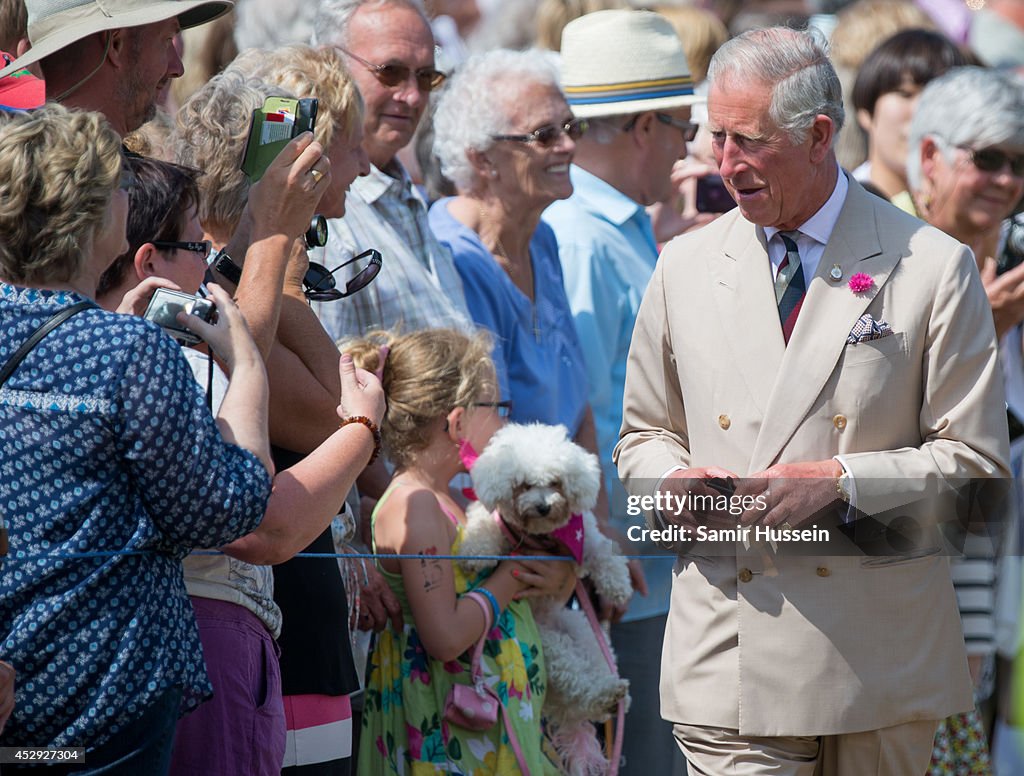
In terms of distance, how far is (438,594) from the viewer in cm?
412

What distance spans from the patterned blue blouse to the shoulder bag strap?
1cm

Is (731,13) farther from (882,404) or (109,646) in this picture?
(109,646)

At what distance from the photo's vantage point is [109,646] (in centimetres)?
271

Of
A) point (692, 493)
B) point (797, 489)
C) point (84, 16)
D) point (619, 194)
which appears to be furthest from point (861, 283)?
point (619, 194)

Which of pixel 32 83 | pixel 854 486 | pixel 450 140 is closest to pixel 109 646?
pixel 32 83

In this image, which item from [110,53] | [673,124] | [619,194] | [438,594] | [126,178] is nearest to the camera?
[126,178]

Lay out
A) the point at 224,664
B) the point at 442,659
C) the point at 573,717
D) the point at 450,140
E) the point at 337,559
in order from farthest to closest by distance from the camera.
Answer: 1. the point at 450,140
2. the point at 573,717
3. the point at 442,659
4. the point at 337,559
5. the point at 224,664

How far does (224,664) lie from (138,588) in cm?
53

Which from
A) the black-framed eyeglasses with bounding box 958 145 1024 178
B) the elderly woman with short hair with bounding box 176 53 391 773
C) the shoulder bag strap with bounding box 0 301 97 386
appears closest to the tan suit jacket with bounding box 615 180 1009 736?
the elderly woman with short hair with bounding box 176 53 391 773

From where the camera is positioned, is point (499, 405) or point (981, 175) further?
point (981, 175)

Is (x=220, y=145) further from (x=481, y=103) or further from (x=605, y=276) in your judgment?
(x=605, y=276)

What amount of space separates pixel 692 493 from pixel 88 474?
55.6 inches

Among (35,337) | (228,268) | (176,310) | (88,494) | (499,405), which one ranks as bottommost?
(499,405)

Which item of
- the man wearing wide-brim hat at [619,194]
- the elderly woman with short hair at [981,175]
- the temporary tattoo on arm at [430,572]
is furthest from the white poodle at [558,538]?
the elderly woman with short hair at [981,175]
